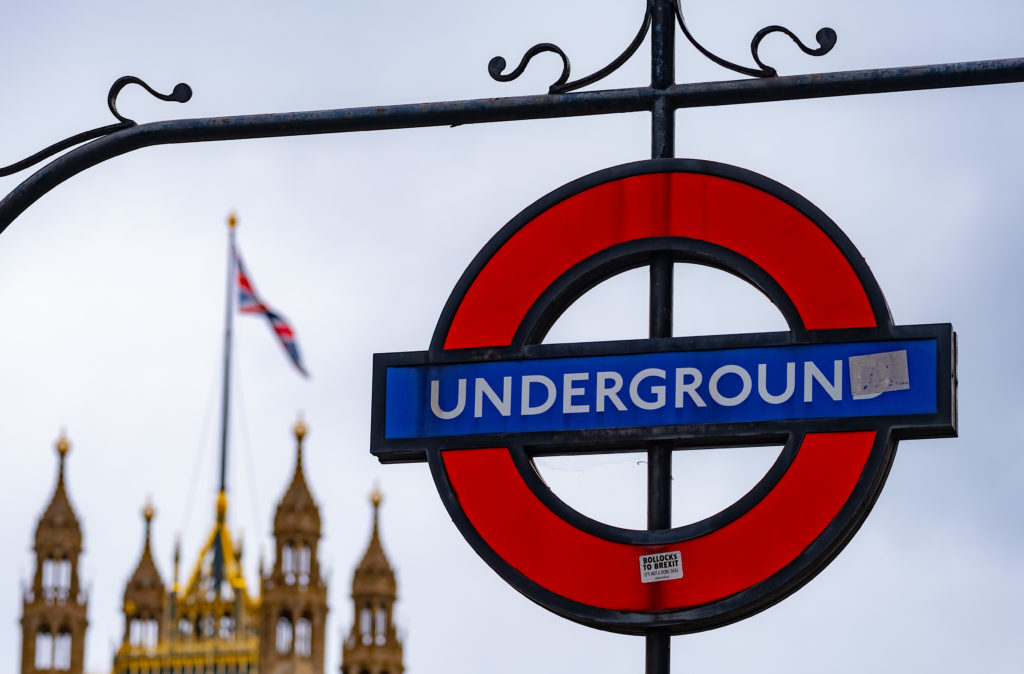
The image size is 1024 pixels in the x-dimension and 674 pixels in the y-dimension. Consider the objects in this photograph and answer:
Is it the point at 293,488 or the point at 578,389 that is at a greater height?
the point at 293,488

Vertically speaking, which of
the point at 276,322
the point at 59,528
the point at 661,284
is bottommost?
the point at 661,284

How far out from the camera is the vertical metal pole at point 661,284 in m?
10.8

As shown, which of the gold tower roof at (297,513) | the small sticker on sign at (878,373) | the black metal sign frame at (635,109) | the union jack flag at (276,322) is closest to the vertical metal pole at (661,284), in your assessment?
the black metal sign frame at (635,109)

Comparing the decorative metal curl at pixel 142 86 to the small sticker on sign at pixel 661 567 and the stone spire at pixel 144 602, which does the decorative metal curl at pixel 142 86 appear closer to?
the small sticker on sign at pixel 661 567

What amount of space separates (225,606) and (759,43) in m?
83.6

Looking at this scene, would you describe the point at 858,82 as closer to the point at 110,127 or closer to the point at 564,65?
the point at 564,65

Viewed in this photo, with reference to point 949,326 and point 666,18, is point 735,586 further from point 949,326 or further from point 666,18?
point 666,18

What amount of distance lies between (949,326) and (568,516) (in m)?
1.66

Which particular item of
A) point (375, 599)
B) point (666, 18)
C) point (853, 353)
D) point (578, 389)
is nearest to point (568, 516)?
point (578, 389)

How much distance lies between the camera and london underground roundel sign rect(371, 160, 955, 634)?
10750 millimetres

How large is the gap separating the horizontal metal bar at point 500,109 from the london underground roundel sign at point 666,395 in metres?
0.33

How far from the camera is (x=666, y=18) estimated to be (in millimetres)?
11297

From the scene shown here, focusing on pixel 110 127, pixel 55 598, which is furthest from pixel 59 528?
pixel 110 127

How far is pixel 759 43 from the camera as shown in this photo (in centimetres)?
1101
